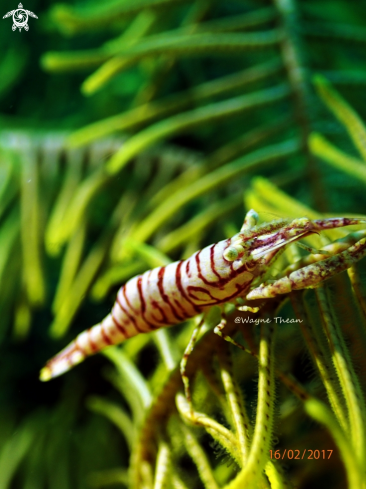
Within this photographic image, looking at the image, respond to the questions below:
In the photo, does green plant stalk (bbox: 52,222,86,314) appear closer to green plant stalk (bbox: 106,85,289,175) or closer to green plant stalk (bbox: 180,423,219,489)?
green plant stalk (bbox: 106,85,289,175)

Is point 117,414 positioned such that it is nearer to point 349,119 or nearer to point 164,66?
point 349,119

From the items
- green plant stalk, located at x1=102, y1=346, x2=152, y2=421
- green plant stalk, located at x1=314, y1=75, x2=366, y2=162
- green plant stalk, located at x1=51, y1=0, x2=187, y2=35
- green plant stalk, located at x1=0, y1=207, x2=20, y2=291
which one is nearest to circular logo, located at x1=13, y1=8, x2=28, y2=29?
green plant stalk, located at x1=51, y1=0, x2=187, y2=35

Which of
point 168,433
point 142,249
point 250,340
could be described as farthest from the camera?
Answer: point 142,249

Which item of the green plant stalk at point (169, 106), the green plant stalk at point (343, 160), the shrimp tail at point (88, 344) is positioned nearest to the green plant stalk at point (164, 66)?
the green plant stalk at point (169, 106)

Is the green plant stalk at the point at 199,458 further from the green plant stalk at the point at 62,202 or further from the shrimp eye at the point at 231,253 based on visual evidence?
the green plant stalk at the point at 62,202

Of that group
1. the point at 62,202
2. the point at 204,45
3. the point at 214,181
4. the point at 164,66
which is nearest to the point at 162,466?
the point at 214,181

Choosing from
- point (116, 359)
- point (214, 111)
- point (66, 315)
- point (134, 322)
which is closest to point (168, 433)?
point (134, 322)

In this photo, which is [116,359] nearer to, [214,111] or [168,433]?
[168,433]
